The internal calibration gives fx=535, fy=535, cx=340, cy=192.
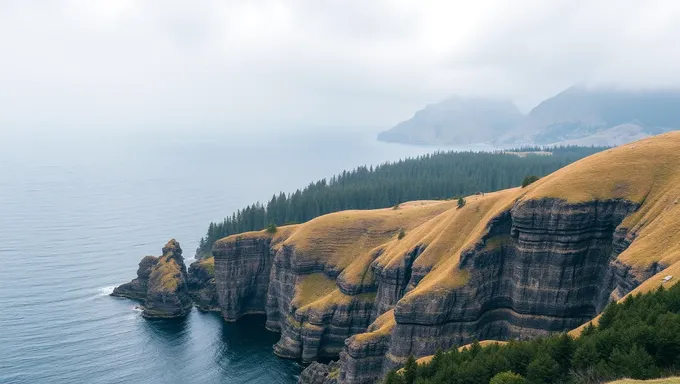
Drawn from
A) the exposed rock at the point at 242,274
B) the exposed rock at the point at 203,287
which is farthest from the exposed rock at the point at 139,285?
the exposed rock at the point at 242,274

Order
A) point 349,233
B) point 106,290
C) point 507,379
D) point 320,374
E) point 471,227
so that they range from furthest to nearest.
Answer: point 106,290
point 349,233
point 471,227
point 320,374
point 507,379

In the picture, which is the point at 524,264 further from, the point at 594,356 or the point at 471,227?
the point at 594,356

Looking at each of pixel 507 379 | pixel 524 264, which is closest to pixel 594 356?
pixel 507 379

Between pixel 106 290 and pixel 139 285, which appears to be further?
pixel 139 285

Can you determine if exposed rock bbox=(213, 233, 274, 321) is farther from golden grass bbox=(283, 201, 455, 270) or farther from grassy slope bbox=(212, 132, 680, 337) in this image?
golden grass bbox=(283, 201, 455, 270)

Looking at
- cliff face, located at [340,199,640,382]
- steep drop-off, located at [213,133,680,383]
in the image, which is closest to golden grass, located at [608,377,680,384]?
steep drop-off, located at [213,133,680,383]

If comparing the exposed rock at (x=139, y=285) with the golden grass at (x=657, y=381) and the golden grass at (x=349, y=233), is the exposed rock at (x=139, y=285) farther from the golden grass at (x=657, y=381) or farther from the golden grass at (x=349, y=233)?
the golden grass at (x=657, y=381)
